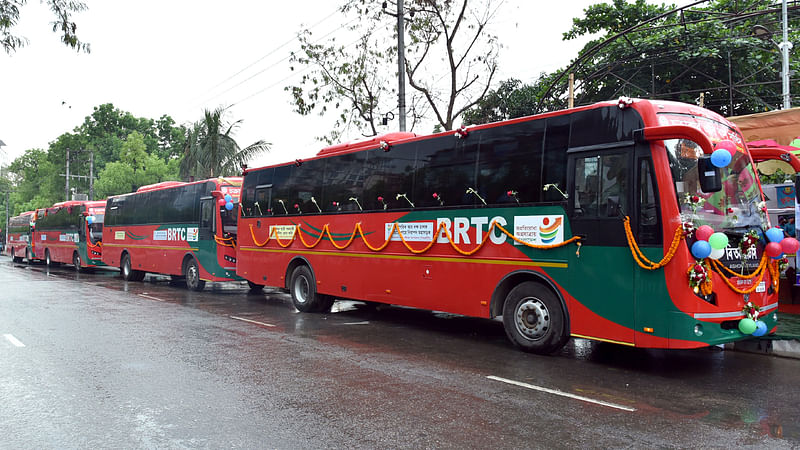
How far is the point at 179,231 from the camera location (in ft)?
64.7

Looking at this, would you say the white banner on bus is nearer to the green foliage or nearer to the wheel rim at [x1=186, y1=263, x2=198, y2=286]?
the wheel rim at [x1=186, y1=263, x2=198, y2=286]

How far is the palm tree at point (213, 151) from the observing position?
30.3m

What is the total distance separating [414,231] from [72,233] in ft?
83.2

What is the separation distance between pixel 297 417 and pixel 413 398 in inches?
48.7

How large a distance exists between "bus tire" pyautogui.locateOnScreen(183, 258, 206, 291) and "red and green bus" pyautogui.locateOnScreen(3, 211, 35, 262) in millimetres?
22928

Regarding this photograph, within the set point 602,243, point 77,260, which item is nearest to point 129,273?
point 77,260

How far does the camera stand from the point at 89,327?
35.7ft

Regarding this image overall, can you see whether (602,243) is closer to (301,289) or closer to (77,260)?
(301,289)

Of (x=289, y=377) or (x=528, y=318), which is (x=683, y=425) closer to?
(x=528, y=318)

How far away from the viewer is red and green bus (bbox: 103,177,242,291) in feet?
57.8

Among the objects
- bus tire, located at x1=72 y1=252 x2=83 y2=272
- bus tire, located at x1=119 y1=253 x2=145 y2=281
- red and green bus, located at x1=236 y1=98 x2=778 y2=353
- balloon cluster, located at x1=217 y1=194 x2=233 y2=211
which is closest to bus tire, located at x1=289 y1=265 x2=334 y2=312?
red and green bus, located at x1=236 y1=98 x2=778 y2=353

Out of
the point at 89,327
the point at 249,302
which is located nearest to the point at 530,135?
the point at 89,327

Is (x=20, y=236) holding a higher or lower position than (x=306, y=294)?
higher

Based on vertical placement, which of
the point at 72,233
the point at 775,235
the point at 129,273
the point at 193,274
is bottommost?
the point at 129,273
